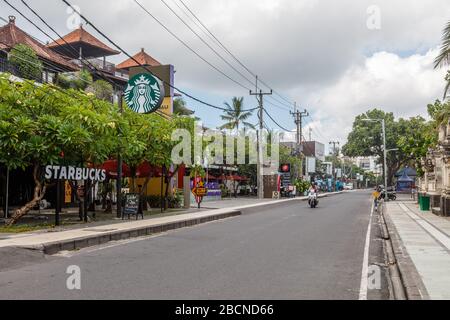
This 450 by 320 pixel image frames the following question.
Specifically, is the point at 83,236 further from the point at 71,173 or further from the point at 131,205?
the point at 131,205

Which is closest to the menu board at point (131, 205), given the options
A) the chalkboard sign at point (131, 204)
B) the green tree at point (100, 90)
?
the chalkboard sign at point (131, 204)

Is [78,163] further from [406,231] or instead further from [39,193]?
[406,231]

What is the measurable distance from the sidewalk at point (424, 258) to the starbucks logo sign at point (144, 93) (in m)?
10.8

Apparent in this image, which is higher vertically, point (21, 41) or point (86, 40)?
point (86, 40)

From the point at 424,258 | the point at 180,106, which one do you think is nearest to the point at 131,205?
the point at 424,258

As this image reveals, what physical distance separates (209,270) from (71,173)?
9.36 metres

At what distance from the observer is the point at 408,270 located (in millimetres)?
8852

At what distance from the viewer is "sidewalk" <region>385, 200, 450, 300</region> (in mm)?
7264

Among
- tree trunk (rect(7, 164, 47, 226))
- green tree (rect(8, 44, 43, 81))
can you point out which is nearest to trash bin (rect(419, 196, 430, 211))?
tree trunk (rect(7, 164, 47, 226))

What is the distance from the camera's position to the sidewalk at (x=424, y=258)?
7.26 m

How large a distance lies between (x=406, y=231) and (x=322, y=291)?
9973mm

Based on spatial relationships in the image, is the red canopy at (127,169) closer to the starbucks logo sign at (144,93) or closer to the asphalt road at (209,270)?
the starbucks logo sign at (144,93)

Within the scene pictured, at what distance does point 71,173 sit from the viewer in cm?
1680
